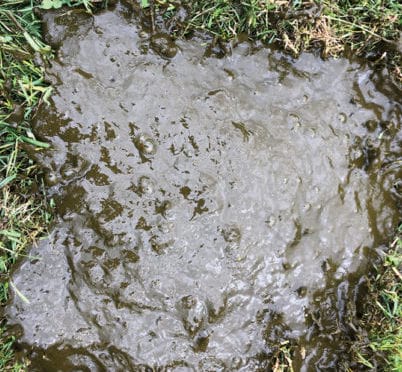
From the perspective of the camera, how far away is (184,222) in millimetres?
2670

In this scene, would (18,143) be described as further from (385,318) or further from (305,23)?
(385,318)

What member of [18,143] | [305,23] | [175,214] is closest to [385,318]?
[175,214]

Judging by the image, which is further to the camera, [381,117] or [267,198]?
[381,117]

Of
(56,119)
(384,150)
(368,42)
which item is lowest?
(56,119)

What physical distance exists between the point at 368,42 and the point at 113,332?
2.62m

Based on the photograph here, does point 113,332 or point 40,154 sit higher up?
point 40,154

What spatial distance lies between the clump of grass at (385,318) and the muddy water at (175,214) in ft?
0.80

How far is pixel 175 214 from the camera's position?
2.67m

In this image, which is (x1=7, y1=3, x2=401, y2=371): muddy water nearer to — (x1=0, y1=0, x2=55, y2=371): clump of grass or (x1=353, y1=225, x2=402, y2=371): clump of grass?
(x1=0, y1=0, x2=55, y2=371): clump of grass

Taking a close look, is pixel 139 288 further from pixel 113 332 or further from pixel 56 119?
pixel 56 119

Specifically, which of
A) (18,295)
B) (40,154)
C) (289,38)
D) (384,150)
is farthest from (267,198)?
(18,295)

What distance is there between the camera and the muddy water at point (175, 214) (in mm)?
2639

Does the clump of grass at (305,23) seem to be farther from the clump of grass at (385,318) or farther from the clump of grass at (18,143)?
the clump of grass at (385,318)

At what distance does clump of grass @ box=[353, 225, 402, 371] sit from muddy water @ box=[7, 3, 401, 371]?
0.80ft
